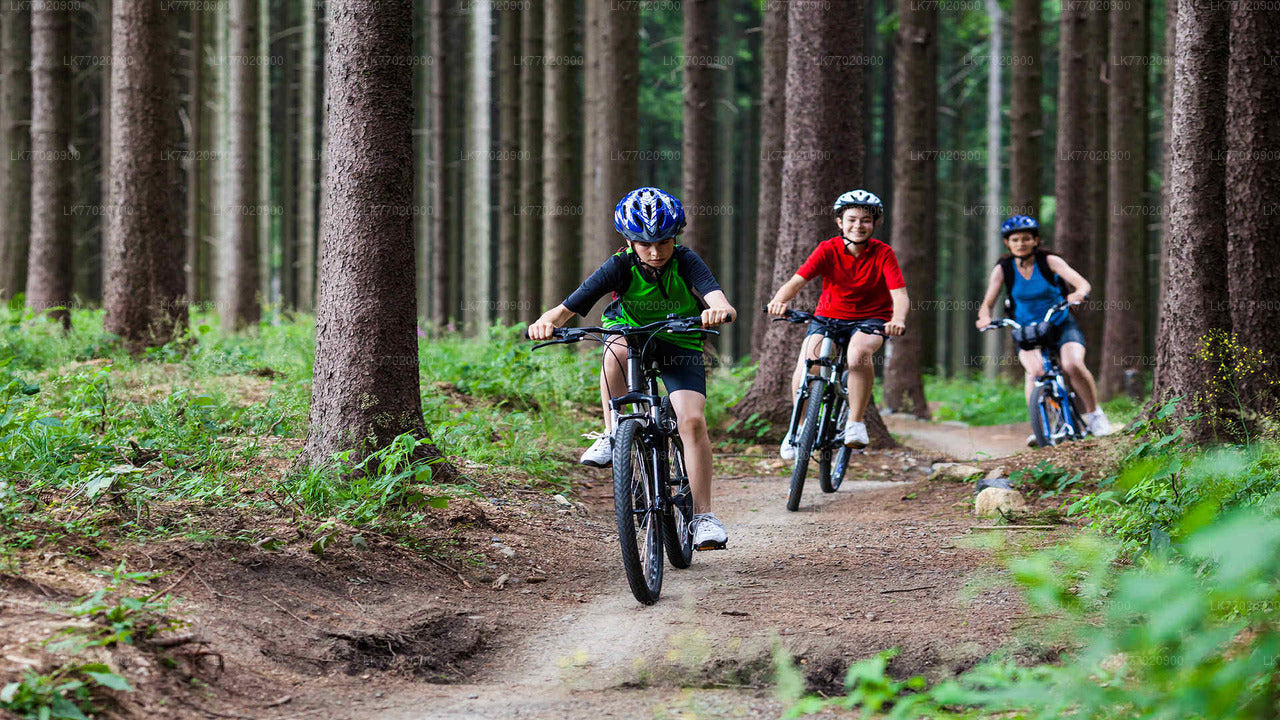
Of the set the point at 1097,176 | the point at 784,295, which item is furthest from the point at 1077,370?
the point at 1097,176

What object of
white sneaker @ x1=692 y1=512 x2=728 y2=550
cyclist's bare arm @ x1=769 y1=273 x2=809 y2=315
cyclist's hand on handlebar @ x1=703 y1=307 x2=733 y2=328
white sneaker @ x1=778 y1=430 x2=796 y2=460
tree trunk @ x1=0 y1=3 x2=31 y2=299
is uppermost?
tree trunk @ x1=0 y1=3 x2=31 y2=299

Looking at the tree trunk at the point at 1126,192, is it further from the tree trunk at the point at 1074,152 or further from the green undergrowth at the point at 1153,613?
the green undergrowth at the point at 1153,613

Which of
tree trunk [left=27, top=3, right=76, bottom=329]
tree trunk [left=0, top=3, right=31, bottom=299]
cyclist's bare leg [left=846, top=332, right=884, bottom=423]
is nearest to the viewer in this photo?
cyclist's bare leg [left=846, top=332, right=884, bottom=423]

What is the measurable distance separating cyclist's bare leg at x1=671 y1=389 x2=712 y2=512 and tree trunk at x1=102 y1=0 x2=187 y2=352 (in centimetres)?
697

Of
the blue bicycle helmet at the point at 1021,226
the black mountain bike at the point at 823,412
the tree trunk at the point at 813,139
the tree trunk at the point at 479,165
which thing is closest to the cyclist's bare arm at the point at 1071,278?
the blue bicycle helmet at the point at 1021,226

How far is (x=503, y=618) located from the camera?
4.88 m

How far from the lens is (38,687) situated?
312cm

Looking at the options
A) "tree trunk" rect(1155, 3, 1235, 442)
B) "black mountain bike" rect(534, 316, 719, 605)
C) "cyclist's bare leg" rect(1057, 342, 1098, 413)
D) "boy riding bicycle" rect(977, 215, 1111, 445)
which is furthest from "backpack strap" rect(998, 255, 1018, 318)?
"black mountain bike" rect(534, 316, 719, 605)

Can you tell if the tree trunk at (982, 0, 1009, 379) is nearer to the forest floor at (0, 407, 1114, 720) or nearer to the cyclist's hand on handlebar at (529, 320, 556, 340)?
the forest floor at (0, 407, 1114, 720)

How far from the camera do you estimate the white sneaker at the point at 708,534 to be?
548 centimetres

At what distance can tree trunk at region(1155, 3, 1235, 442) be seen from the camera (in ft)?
22.1

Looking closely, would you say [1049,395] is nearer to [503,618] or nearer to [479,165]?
[503,618]

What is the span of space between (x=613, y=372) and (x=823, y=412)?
2.85 metres

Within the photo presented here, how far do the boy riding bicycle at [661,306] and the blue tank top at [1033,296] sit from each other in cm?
502
